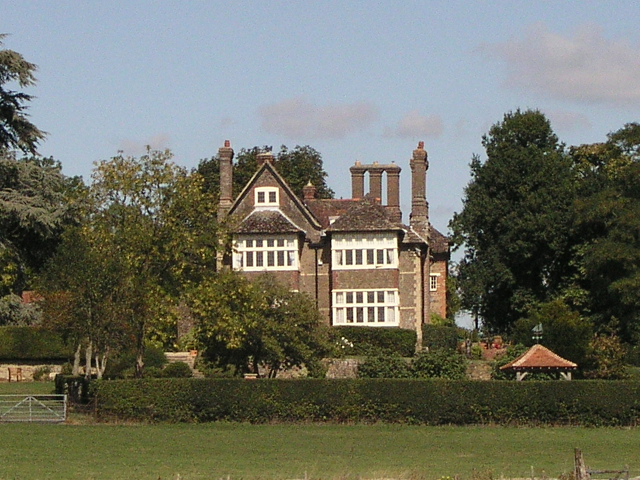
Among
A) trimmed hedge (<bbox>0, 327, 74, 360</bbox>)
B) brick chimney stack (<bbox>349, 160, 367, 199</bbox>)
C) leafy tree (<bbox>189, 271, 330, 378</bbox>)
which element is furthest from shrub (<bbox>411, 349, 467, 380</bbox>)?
brick chimney stack (<bbox>349, 160, 367, 199</bbox>)

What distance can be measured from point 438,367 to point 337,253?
14483mm

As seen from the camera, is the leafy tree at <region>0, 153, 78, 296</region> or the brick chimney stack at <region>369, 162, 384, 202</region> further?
the brick chimney stack at <region>369, 162, 384, 202</region>

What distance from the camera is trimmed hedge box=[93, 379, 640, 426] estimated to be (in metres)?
39.6

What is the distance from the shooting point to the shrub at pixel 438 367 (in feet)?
162

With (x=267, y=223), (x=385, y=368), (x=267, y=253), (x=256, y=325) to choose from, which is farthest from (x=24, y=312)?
(x=385, y=368)

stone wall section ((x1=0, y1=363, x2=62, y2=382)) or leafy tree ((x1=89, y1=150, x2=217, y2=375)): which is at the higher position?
leafy tree ((x1=89, y1=150, x2=217, y2=375))

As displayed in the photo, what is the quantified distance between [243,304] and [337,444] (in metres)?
13.4

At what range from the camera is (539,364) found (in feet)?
154

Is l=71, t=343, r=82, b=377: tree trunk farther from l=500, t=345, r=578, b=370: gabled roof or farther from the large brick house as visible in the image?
l=500, t=345, r=578, b=370: gabled roof

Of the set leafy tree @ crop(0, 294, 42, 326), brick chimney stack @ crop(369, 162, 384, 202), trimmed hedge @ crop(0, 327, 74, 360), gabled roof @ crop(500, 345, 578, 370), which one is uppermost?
brick chimney stack @ crop(369, 162, 384, 202)

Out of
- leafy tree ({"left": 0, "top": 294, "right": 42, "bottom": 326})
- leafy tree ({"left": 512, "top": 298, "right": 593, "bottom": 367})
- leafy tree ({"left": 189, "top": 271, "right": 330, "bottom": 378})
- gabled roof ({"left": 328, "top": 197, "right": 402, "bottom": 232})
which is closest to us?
leafy tree ({"left": 189, "top": 271, "right": 330, "bottom": 378})

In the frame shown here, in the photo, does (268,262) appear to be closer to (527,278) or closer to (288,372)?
(288,372)

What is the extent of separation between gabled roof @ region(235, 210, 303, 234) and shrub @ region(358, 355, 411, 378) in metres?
13.6

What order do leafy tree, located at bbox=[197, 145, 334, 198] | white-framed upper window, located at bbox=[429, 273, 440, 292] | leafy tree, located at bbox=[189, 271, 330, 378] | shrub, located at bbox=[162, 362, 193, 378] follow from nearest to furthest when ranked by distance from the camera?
leafy tree, located at bbox=[189, 271, 330, 378] < shrub, located at bbox=[162, 362, 193, 378] < white-framed upper window, located at bbox=[429, 273, 440, 292] < leafy tree, located at bbox=[197, 145, 334, 198]
